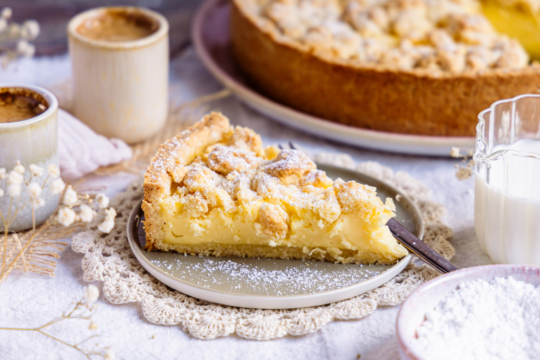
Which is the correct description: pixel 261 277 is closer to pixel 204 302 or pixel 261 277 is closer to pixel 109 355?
pixel 204 302

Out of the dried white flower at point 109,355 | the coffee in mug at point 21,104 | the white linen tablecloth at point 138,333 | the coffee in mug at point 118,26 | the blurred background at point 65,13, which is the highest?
the coffee in mug at point 118,26

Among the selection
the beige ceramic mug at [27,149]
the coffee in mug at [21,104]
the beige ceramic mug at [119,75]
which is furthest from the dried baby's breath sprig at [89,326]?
the beige ceramic mug at [119,75]

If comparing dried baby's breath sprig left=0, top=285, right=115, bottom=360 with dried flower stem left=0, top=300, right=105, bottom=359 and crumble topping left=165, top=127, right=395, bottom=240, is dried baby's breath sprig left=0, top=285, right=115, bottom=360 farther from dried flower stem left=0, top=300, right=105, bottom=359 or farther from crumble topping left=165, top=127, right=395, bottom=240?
crumble topping left=165, top=127, right=395, bottom=240

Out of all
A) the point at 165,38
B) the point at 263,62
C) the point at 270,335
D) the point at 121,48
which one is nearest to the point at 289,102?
the point at 263,62

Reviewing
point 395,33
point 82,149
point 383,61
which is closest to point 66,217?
point 82,149

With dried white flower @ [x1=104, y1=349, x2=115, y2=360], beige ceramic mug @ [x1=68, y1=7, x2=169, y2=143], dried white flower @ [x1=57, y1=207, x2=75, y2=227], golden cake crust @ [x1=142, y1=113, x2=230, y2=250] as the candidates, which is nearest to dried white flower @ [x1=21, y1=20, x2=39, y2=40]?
beige ceramic mug @ [x1=68, y1=7, x2=169, y2=143]

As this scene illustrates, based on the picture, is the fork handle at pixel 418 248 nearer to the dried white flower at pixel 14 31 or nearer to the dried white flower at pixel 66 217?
the dried white flower at pixel 66 217

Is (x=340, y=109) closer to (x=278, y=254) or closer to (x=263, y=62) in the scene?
(x=263, y=62)
